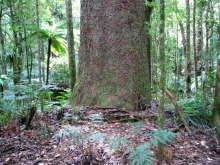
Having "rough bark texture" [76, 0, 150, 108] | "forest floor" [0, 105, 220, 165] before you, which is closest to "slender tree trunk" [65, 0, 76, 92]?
"rough bark texture" [76, 0, 150, 108]

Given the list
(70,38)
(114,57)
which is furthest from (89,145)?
(70,38)

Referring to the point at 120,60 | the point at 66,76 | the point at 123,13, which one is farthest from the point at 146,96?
the point at 66,76

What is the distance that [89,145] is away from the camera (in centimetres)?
287

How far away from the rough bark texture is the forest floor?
14.6 inches

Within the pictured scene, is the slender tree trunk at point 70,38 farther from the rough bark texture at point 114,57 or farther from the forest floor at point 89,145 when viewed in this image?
the forest floor at point 89,145

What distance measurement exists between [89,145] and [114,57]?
1860 mm

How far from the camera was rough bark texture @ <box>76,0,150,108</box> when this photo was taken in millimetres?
4121

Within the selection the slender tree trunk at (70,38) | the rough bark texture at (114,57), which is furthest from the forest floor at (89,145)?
the slender tree trunk at (70,38)

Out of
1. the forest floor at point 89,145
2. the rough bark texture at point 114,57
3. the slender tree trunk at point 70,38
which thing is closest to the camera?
the forest floor at point 89,145

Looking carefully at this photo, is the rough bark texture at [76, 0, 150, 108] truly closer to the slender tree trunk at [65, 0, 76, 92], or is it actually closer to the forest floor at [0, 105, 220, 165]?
the forest floor at [0, 105, 220, 165]

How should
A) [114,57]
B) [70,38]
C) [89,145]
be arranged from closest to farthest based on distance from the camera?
[89,145] < [114,57] < [70,38]

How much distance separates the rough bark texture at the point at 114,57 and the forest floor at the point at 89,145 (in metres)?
0.37

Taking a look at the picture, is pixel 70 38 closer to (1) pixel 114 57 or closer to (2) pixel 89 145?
→ (1) pixel 114 57

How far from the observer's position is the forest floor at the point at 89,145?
2648 mm
